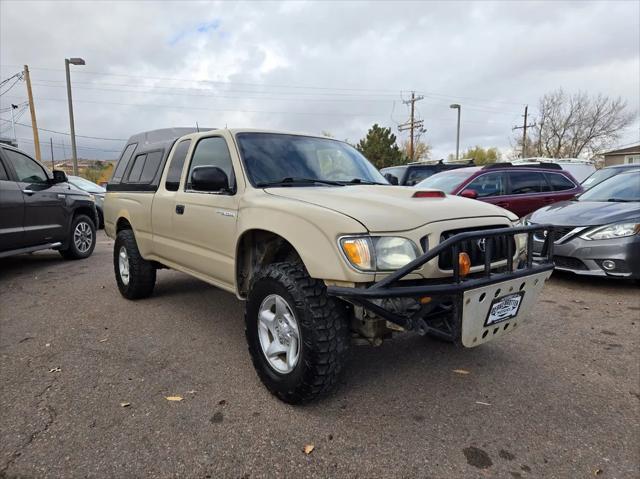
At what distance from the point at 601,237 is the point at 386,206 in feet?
12.8

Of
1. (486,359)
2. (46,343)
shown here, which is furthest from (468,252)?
(46,343)

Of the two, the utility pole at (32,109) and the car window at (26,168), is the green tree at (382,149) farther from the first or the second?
the car window at (26,168)

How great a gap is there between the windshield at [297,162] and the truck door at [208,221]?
0.60 feet

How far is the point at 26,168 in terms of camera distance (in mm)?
6566

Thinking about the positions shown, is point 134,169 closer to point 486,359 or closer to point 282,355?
point 282,355

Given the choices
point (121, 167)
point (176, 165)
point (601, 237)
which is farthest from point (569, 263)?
point (121, 167)

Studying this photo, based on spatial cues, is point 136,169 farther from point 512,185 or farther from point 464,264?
point 512,185

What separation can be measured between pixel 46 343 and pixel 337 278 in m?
2.91

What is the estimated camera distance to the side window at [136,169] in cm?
489

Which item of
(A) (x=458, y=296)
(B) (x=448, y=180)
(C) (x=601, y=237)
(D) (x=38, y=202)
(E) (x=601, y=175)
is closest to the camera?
(A) (x=458, y=296)

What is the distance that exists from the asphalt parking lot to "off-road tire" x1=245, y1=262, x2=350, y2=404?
0.18 metres

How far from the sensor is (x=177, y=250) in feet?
12.8

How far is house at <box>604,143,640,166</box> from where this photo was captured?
141 feet

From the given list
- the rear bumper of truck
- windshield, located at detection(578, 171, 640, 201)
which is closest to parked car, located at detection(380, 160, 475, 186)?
windshield, located at detection(578, 171, 640, 201)
